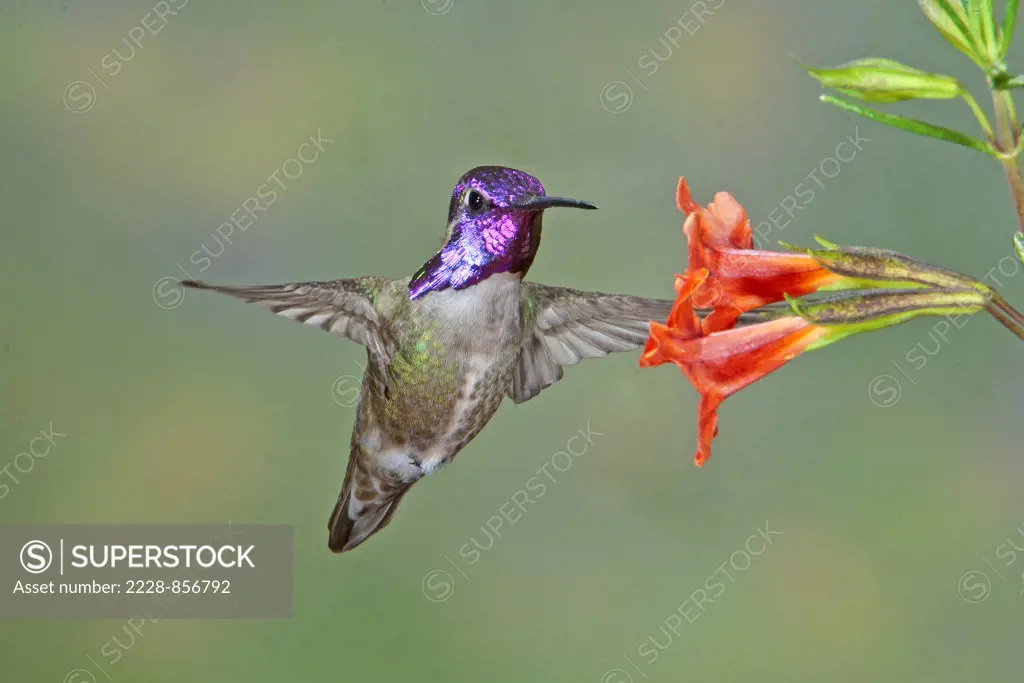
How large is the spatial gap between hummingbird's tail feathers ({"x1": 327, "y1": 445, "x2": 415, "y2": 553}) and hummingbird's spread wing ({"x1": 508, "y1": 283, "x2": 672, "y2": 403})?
0.22 m

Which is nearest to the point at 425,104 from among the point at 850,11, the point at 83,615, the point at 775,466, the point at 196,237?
the point at 196,237

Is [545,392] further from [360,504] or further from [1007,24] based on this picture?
[1007,24]

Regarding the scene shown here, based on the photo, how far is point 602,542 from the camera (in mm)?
2645

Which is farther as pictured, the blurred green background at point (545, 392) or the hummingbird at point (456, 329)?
the blurred green background at point (545, 392)

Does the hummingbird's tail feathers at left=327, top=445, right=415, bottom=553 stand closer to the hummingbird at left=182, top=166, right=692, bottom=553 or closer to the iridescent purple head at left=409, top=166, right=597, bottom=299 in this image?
the hummingbird at left=182, top=166, right=692, bottom=553

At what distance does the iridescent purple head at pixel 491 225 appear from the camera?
1.21 m

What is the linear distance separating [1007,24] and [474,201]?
649 millimetres

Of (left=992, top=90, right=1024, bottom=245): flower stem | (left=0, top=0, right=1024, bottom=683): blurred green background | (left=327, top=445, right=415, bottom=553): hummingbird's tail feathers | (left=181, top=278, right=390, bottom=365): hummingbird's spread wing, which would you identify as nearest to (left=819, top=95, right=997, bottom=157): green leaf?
(left=992, top=90, right=1024, bottom=245): flower stem

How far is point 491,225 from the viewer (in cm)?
125

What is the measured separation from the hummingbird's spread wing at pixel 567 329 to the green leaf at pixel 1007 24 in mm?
650

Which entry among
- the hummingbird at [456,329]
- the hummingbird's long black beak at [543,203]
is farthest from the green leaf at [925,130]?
the hummingbird at [456,329]

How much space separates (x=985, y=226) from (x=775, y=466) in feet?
2.37

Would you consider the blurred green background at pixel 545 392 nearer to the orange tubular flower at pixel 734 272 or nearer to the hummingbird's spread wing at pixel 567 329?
the hummingbird's spread wing at pixel 567 329

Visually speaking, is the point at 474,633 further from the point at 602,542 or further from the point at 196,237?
the point at 196,237
